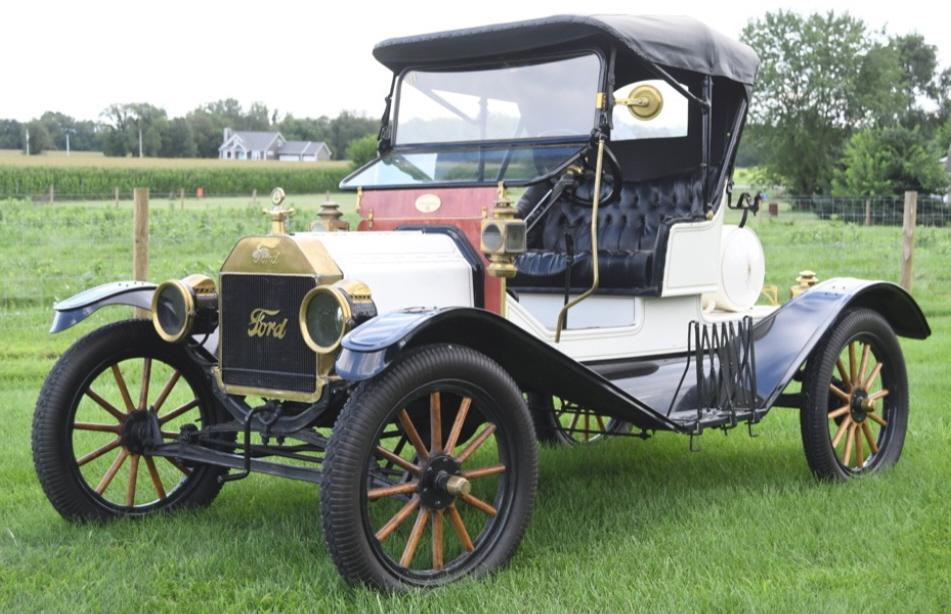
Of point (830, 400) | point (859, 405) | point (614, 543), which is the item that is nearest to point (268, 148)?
point (830, 400)

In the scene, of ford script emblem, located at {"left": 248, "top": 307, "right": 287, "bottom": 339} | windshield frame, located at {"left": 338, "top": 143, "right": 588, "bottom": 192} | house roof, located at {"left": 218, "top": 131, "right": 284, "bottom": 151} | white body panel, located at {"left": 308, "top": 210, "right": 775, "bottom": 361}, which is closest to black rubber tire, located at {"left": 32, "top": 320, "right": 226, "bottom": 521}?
ford script emblem, located at {"left": 248, "top": 307, "right": 287, "bottom": 339}

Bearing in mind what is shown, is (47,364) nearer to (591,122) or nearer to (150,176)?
(591,122)

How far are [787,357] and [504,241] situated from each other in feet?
6.18

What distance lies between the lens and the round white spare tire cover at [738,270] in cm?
617

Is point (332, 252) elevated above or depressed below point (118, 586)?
above

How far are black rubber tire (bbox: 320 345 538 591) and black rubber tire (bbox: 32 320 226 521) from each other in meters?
1.48

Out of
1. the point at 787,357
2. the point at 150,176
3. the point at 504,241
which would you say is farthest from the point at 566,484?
the point at 150,176

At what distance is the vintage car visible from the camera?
4.05 meters

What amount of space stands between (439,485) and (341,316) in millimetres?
703

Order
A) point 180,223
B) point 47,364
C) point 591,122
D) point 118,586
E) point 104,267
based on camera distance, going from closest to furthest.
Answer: point 118,586 → point 591,122 → point 47,364 → point 104,267 → point 180,223

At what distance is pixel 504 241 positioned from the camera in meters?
4.44

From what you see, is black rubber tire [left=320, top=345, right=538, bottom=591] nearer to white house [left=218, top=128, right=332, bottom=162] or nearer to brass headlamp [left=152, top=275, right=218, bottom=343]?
brass headlamp [left=152, top=275, right=218, bottom=343]

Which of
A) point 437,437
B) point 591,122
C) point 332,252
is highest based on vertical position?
point 591,122

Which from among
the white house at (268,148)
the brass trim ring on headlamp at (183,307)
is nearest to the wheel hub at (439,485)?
the brass trim ring on headlamp at (183,307)
